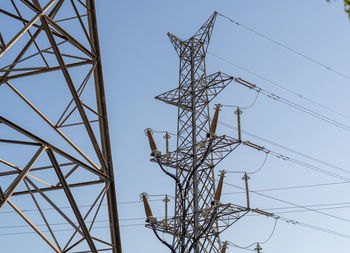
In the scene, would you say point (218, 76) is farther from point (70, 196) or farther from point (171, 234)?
point (70, 196)

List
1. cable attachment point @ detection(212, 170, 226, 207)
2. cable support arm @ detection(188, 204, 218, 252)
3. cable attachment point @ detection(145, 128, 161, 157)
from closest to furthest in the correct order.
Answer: cable support arm @ detection(188, 204, 218, 252) → cable attachment point @ detection(212, 170, 226, 207) → cable attachment point @ detection(145, 128, 161, 157)

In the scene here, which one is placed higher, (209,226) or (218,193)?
(218,193)

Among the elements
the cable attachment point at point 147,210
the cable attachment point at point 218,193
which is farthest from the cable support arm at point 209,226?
the cable attachment point at point 147,210

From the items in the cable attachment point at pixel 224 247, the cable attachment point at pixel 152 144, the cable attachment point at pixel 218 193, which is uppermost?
the cable attachment point at pixel 152 144

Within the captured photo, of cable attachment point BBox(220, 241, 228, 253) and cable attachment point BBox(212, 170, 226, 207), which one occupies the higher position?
cable attachment point BBox(212, 170, 226, 207)

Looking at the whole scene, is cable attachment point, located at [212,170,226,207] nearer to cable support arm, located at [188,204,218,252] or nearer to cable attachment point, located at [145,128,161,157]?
cable support arm, located at [188,204,218,252]

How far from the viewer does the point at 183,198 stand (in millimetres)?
16453

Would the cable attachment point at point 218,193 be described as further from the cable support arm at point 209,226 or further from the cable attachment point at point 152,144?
the cable attachment point at point 152,144

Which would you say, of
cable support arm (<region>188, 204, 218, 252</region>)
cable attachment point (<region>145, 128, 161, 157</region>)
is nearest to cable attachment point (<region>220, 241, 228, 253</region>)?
cable support arm (<region>188, 204, 218, 252</region>)

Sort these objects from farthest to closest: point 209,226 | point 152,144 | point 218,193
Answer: point 152,144 < point 218,193 < point 209,226

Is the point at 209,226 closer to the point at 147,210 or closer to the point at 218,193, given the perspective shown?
the point at 218,193

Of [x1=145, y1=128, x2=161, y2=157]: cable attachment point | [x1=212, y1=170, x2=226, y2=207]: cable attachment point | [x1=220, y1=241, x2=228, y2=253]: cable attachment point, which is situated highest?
[x1=145, y1=128, x2=161, y2=157]: cable attachment point

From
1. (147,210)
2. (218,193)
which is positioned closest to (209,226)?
(218,193)

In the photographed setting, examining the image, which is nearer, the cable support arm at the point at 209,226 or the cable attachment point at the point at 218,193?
the cable support arm at the point at 209,226
